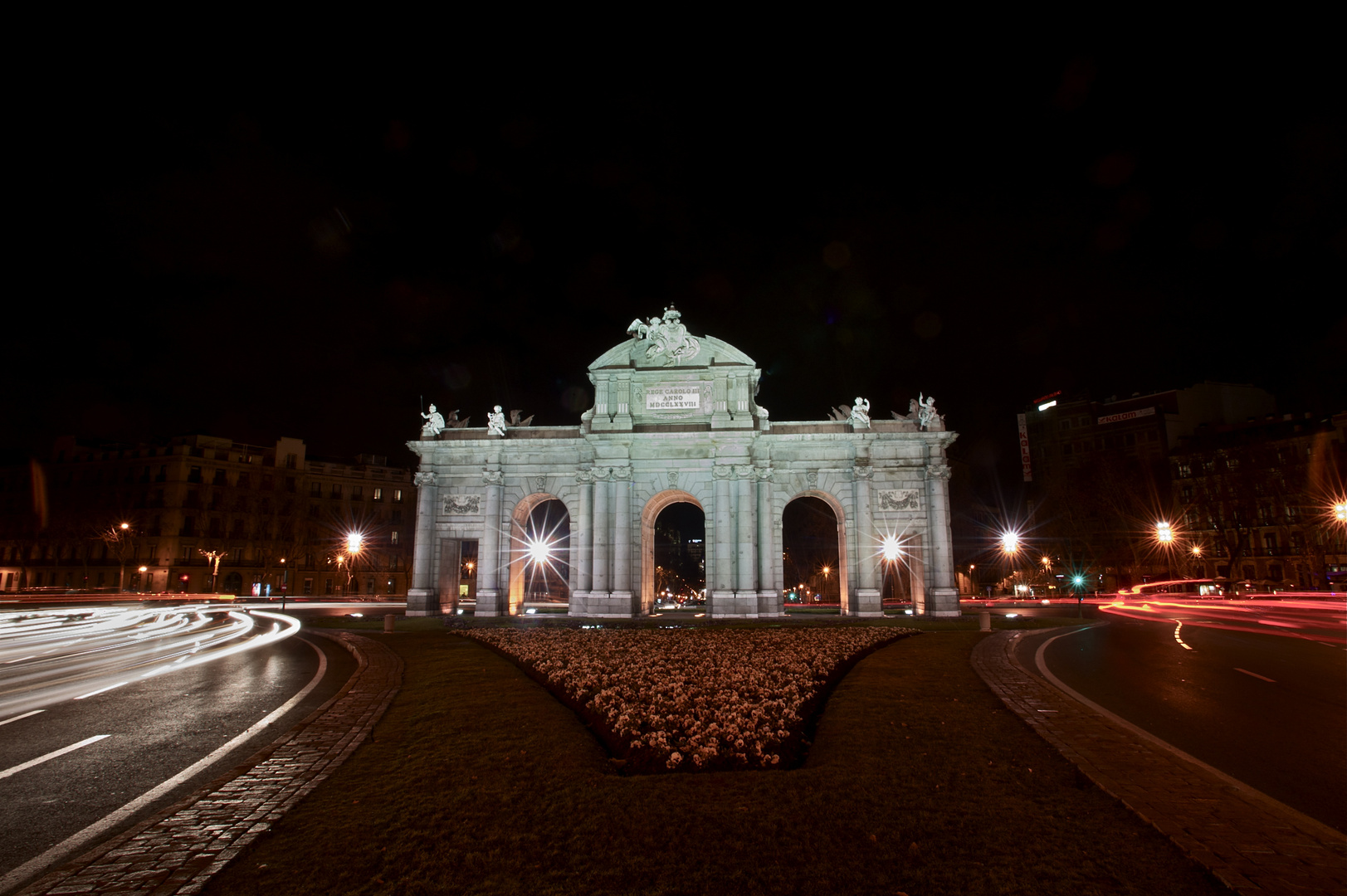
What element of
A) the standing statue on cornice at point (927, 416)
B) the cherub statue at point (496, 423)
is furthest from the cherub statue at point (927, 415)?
the cherub statue at point (496, 423)

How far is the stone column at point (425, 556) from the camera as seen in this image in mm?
40375

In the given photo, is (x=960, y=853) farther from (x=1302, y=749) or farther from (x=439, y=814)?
(x=1302, y=749)

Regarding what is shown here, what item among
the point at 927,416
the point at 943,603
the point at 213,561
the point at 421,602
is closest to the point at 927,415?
the point at 927,416

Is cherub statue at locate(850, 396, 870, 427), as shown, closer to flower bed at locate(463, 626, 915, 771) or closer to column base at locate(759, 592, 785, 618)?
column base at locate(759, 592, 785, 618)

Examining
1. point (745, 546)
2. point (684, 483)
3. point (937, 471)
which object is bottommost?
point (745, 546)

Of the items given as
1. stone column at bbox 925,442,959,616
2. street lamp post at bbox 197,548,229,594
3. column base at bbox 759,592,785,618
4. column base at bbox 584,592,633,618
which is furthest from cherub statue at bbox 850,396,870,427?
street lamp post at bbox 197,548,229,594

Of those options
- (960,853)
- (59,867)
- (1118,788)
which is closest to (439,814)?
(59,867)

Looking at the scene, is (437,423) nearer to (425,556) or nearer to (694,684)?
(425,556)

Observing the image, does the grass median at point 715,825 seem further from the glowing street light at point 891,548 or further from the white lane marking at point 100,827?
the glowing street light at point 891,548

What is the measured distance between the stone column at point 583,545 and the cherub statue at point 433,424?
368 inches

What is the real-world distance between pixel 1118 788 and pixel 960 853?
2949mm

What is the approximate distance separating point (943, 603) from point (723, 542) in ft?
39.6

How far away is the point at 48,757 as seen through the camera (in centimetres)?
929

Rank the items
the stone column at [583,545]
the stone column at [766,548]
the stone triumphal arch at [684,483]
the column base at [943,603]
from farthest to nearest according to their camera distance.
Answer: the stone column at [583,545] < the stone triumphal arch at [684,483] < the stone column at [766,548] < the column base at [943,603]
